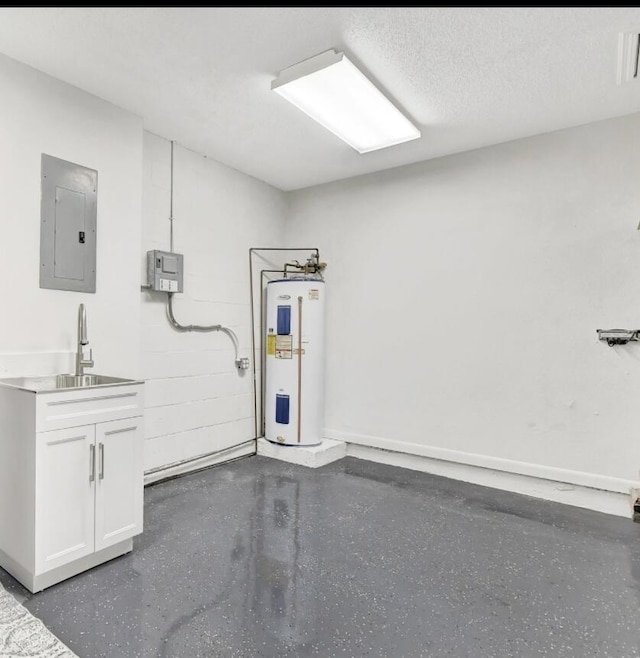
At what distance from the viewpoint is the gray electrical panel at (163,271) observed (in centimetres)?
326

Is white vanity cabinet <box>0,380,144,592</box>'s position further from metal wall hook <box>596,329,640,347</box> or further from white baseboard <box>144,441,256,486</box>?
metal wall hook <box>596,329,640,347</box>

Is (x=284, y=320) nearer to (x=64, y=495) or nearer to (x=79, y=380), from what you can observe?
(x=79, y=380)

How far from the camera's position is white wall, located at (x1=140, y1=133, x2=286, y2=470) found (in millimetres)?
3355

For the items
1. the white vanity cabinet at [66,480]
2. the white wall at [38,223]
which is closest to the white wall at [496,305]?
the white wall at [38,223]

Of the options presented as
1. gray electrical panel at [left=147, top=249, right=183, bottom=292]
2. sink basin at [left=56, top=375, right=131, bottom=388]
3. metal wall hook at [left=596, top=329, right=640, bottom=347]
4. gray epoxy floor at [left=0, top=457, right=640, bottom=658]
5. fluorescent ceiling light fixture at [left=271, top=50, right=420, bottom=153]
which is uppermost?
fluorescent ceiling light fixture at [left=271, top=50, right=420, bottom=153]

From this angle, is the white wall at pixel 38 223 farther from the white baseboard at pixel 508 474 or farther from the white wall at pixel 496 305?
the white baseboard at pixel 508 474

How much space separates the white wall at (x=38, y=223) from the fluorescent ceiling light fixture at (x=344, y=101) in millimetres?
1251

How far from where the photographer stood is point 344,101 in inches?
106

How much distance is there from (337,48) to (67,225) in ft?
6.41

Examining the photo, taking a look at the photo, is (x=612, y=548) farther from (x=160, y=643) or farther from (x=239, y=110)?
(x=239, y=110)

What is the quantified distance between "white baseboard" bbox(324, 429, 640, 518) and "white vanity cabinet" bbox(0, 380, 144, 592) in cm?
237

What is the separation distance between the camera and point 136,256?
3.01 m

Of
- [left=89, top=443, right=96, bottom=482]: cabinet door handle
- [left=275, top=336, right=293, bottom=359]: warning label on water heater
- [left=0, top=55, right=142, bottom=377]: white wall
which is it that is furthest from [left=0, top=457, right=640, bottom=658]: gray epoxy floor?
[left=275, top=336, right=293, bottom=359]: warning label on water heater

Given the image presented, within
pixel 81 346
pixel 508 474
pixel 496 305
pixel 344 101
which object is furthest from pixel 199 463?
pixel 344 101
